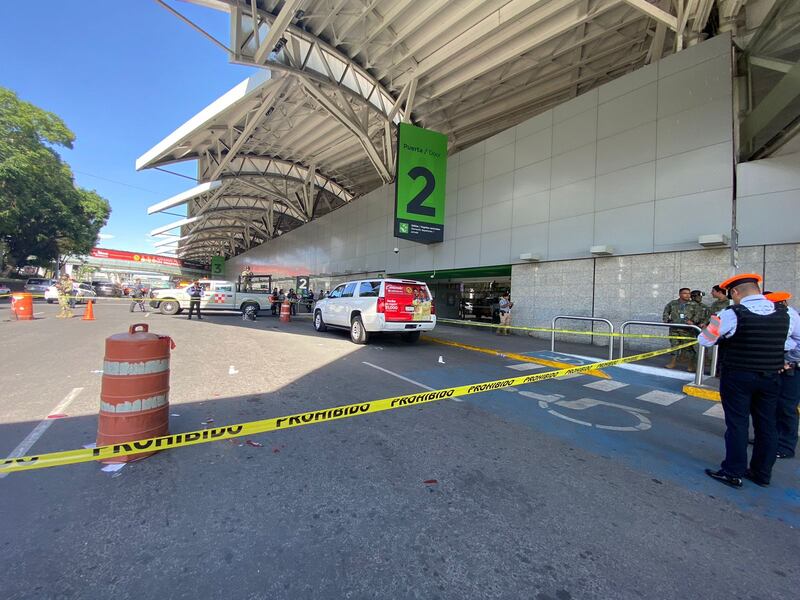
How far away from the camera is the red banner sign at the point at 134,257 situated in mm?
71125

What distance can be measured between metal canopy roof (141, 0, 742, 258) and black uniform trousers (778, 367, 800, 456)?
1170 cm

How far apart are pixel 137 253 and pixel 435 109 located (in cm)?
7874

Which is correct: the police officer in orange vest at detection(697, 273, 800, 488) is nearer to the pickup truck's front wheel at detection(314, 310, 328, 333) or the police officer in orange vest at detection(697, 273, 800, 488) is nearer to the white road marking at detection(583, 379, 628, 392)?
the white road marking at detection(583, 379, 628, 392)

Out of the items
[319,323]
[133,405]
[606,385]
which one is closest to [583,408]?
[606,385]

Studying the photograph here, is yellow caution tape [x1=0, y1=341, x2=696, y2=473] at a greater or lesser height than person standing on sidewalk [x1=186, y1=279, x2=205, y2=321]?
lesser

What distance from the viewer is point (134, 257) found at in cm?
7400

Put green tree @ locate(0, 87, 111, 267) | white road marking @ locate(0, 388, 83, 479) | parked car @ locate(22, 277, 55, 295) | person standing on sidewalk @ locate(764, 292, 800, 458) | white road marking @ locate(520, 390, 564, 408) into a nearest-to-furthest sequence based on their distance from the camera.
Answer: white road marking @ locate(0, 388, 83, 479) → person standing on sidewalk @ locate(764, 292, 800, 458) → white road marking @ locate(520, 390, 564, 408) → green tree @ locate(0, 87, 111, 267) → parked car @ locate(22, 277, 55, 295)

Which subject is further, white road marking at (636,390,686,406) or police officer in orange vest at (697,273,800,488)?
white road marking at (636,390,686,406)

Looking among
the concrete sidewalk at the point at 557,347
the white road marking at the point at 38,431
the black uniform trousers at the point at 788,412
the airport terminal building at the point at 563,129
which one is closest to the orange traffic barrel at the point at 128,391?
the white road marking at the point at 38,431

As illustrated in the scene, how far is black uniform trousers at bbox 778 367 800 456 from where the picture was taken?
3697 mm

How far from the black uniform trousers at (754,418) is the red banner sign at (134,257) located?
8708 cm

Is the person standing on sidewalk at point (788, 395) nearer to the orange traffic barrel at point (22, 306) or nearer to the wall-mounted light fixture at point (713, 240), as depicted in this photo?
the wall-mounted light fixture at point (713, 240)

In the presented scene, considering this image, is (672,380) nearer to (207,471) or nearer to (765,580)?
(765,580)

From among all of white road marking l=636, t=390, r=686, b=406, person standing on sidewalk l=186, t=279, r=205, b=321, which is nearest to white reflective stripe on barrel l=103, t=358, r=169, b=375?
white road marking l=636, t=390, r=686, b=406
